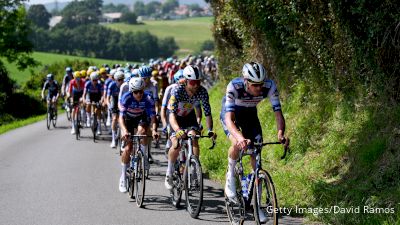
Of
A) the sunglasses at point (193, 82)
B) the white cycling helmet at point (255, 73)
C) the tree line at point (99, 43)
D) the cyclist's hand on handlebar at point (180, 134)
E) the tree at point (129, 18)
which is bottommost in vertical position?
the tree line at point (99, 43)

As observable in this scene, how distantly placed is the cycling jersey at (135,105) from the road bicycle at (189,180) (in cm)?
122

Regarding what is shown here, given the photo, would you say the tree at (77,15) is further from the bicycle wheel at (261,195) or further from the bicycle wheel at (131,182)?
the bicycle wheel at (261,195)

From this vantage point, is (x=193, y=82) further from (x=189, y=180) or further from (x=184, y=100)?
(x=189, y=180)

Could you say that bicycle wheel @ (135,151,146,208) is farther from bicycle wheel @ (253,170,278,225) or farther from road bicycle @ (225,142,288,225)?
bicycle wheel @ (253,170,278,225)

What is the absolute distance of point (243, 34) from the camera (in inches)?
639

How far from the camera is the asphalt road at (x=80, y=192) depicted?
811 centimetres

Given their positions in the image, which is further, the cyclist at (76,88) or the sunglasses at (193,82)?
the cyclist at (76,88)

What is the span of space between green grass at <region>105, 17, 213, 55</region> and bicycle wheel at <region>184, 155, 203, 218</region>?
368 feet

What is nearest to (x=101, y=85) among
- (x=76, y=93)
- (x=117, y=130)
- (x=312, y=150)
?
(x=76, y=93)

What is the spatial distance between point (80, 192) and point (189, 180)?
2.71 m

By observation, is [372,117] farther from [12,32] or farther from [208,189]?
[12,32]

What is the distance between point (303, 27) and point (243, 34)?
→ 4694 mm

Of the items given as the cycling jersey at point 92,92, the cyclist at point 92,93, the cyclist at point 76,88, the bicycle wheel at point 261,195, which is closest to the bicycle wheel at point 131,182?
the bicycle wheel at point 261,195

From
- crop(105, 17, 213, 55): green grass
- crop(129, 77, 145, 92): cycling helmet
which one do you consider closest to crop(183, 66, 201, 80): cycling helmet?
crop(129, 77, 145, 92): cycling helmet
